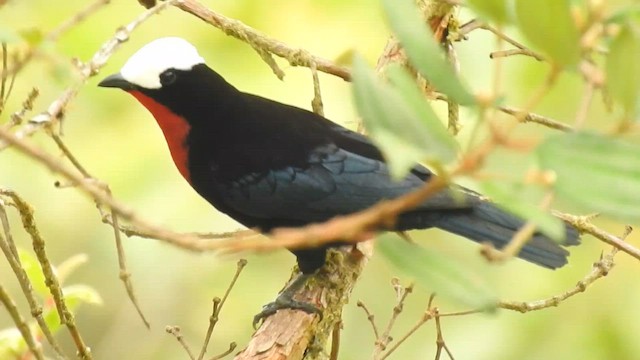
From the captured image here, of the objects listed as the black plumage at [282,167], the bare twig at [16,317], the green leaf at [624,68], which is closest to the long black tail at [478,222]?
the black plumage at [282,167]

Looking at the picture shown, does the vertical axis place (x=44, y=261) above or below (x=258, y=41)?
below

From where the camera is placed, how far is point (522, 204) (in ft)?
1.87

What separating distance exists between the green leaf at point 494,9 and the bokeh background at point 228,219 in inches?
53.7

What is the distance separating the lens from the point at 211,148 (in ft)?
5.40

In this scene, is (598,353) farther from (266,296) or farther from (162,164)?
(162,164)

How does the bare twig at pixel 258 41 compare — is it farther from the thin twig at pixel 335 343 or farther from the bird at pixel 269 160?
the thin twig at pixel 335 343

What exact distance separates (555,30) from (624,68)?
61mm

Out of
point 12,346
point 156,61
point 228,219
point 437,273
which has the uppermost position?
point 228,219

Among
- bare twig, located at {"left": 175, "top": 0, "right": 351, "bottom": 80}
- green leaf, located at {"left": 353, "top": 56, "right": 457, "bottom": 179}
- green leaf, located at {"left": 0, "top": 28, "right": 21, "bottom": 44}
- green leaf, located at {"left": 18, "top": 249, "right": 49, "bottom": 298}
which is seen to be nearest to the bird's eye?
bare twig, located at {"left": 175, "top": 0, "right": 351, "bottom": 80}

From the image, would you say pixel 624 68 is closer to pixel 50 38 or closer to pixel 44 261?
pixel 50 38

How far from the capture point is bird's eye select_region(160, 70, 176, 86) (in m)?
1.57

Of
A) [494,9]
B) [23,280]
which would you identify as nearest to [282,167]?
[23,280]

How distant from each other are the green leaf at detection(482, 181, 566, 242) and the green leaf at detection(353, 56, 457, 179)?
0.12 ft

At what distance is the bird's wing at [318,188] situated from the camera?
4.86 ft
